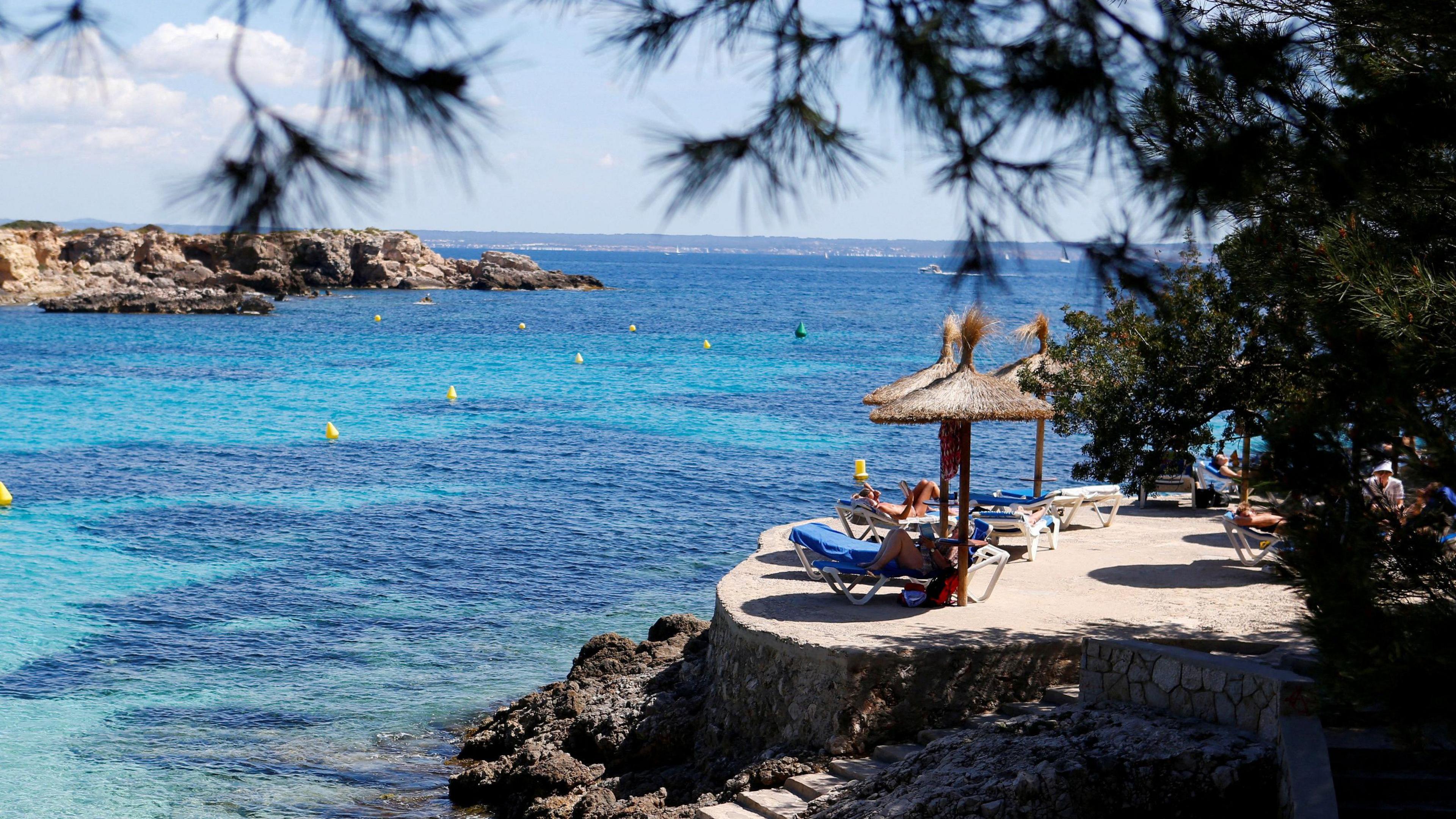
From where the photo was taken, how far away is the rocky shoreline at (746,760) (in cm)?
680

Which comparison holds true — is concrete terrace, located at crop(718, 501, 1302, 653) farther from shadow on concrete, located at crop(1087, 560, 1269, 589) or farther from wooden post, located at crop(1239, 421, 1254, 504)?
wooden post, located at crop(1239, 421, 1254, 504)

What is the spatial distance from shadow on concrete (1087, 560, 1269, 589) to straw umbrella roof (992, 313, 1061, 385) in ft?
8.33

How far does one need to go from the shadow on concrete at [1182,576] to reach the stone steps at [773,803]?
423 cm

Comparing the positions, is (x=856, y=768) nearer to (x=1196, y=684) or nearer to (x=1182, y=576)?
(x=1196, y=684)

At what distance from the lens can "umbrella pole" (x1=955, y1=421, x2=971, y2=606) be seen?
965 cm

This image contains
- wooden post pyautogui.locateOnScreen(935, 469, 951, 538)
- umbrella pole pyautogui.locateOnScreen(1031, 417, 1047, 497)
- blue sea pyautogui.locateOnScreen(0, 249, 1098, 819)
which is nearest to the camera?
wooden post pyautogui.locateOnScreen(935, 469, 951, 538)

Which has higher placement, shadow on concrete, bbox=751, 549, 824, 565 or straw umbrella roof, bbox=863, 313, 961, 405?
straw umbrella roof, bbox=863, 313, 961, 405

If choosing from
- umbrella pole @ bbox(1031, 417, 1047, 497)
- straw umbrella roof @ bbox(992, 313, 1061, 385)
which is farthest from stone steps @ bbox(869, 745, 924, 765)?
umbrella pole @ bbox(1031, 417, 1047, 497)

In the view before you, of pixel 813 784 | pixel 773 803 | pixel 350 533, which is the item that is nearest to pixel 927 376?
pixel 813 784

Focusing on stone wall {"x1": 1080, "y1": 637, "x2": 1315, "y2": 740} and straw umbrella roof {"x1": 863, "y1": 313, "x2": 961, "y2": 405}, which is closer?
stone wall {"x1": 1080, "y1": 637, "x2": 1315, "y2": 740}

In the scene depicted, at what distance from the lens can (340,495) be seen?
23.6 meters

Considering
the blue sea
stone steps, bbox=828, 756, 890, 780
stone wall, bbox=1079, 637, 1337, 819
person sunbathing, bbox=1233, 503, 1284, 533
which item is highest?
person sunbathing, bbox=1233, 503, 1284, 533

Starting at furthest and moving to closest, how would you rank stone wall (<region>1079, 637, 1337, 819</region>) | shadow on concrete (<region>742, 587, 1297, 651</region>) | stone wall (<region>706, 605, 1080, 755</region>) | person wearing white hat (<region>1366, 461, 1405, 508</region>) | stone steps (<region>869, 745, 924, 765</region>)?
shadow on concrete (<region>742, 587, 1297, 651</region>) < stone wall (<region>706, 605, 1080, 755</region>) < stone steps (<region>869, 745, 924, 765</region>) < stone wall (<region>1079, 637, 1337, 819</region>) < person wearing white hat (<region>1366, 461, 1405, 508</region>)

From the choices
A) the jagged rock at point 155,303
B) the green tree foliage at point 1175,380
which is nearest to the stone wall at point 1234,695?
the green tree foliage at point 1175,380
